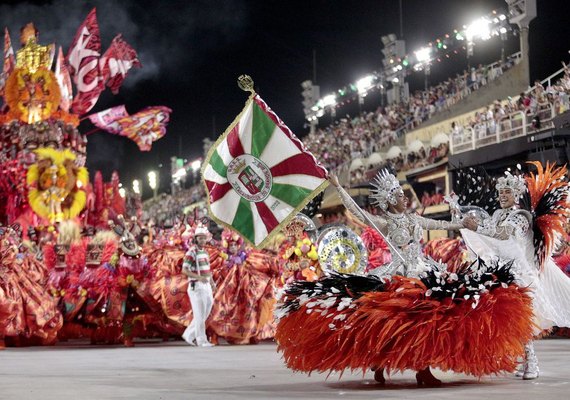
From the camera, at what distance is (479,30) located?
1435 inches

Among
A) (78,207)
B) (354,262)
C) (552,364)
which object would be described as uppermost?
(78,207)

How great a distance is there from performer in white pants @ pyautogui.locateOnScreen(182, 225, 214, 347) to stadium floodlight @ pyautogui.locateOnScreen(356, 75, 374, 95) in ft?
112

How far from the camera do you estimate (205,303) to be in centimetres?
1377

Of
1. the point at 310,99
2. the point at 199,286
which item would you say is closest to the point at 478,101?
the point at 199,286

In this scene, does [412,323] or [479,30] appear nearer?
[412,323]

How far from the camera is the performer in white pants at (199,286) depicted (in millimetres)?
13742

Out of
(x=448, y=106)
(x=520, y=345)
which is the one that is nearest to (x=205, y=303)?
(x=520, y=345)

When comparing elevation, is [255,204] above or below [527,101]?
below

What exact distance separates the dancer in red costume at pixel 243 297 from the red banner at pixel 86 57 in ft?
72.0

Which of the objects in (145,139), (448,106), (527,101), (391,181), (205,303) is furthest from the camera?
(145,139)

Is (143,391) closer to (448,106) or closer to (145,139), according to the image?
(448,106)

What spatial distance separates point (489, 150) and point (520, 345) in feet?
54.5

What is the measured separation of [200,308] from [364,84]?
35476 mm

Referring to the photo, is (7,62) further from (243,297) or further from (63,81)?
(243,297)
